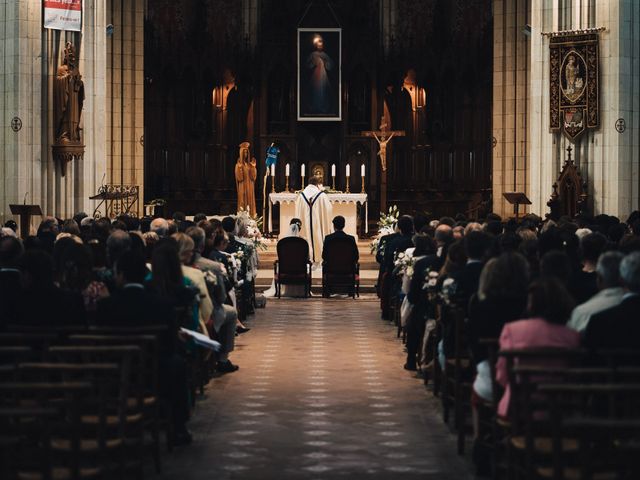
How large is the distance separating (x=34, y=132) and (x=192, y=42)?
514 inches

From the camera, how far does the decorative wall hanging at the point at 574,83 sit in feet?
75.6

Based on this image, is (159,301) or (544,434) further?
(159,301)

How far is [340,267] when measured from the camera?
21.7 metres

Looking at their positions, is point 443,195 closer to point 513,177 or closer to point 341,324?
point 513,177

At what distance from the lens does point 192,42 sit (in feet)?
113

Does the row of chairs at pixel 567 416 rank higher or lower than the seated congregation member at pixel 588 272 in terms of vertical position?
lower

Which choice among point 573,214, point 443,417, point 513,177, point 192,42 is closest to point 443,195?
point 513,177

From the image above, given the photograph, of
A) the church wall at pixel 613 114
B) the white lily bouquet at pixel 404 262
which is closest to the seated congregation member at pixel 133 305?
the white lily bouquet at pixel 404 262

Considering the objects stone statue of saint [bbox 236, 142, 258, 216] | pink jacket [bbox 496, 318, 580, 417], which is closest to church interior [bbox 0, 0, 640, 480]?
pink jacket [bbox 496, 318, 580, 417]

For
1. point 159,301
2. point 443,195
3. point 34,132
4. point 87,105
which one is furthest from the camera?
point 443,195

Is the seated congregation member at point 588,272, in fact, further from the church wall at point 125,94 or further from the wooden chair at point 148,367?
the church wall at point 125,94

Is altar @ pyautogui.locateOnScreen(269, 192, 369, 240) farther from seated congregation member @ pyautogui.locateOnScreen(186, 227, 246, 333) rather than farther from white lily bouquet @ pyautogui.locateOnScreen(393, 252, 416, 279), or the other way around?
seated congregation member @ pyautogui.locateOnScreen(186, 227, 246, 333)

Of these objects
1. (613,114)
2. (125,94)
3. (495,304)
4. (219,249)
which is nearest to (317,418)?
(495,304)

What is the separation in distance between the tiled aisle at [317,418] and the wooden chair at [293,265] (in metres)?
4.45
